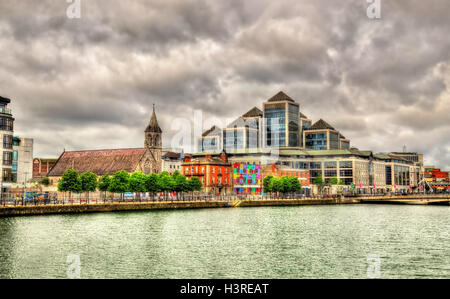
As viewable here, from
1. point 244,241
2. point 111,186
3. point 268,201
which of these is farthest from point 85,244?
point 268,201

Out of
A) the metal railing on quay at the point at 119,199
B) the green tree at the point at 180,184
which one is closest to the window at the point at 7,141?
the metal railing on quay at the point at 119,199

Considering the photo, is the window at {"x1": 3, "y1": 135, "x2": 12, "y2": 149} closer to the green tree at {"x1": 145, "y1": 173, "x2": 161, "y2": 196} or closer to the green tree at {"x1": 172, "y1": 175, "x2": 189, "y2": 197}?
the green tree at {"x1": 145, "y1": 173, "x2": 161, "y2": 196}

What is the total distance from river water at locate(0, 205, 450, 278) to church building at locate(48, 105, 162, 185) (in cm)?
8910

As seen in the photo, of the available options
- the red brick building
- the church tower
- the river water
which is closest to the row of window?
the red brick building

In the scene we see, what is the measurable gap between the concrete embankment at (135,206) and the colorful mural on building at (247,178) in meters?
36.0

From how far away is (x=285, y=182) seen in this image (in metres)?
147

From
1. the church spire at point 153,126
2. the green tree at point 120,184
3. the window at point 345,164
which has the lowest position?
the green tree at point 120,184

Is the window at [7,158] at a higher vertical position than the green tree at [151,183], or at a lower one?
higher

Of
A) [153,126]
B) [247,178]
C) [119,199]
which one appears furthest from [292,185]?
[119,199]

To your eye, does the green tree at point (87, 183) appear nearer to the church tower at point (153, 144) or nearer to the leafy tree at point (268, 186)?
the church tower at point (153, 144)

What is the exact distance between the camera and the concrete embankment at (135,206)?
75500mm
